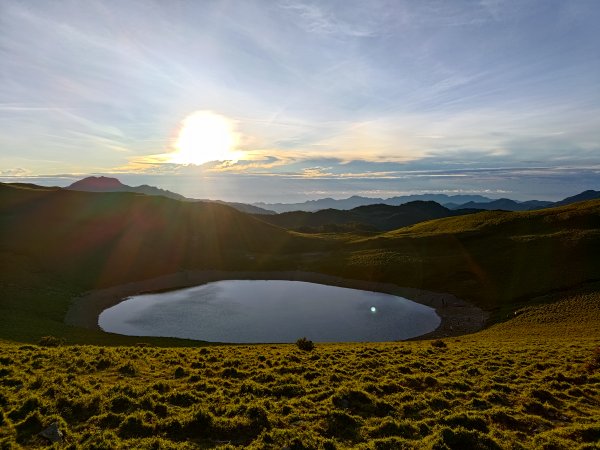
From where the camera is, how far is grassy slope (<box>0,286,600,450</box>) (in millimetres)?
16422

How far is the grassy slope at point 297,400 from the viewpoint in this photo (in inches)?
647

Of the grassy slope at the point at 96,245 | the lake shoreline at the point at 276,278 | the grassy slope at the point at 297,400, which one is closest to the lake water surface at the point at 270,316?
the lake shoreline at the point at 276,278

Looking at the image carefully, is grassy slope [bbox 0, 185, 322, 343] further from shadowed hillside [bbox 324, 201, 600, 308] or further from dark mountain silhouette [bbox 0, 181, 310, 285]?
shadowed hillside [bbox 324, 201, 600, 308]

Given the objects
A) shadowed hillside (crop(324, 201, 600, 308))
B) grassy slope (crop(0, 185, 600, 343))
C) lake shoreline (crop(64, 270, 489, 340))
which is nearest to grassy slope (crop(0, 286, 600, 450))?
grassy slope (crop(0, 185, 600, 343))

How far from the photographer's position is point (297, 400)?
857 inches

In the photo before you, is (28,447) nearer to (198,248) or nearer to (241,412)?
(241,412)

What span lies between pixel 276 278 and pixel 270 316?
55547mm

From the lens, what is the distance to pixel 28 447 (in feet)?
49.5

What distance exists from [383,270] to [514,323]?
54686 millimetres

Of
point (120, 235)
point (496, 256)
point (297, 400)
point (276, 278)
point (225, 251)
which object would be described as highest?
point (297, 400)

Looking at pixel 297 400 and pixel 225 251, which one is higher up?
pixel 297 400

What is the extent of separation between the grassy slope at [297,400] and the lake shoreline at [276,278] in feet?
128

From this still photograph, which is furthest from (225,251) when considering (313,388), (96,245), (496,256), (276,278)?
(313,388)

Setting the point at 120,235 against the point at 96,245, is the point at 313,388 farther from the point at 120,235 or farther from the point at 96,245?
the point at 120,235
